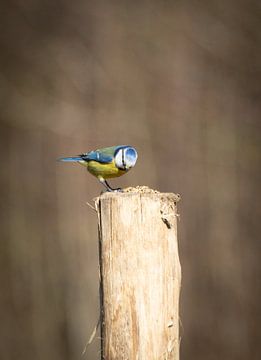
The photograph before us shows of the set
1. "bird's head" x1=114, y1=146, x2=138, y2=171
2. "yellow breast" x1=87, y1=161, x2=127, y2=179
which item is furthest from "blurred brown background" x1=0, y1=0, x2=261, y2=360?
"bird's head" x1=114, y1=146, x2=138, y2=171

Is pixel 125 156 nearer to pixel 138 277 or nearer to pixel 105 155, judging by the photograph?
pixel 105 155

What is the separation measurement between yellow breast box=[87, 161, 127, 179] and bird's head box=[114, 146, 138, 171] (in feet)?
0.19

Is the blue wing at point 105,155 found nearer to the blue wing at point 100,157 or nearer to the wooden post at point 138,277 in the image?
the blue wing at point 100,157

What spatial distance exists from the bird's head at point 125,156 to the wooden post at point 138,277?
0.89 m

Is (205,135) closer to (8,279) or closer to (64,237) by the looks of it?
(64,237)

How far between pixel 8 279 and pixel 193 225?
5.27ft

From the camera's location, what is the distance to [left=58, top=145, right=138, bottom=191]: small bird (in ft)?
9.91

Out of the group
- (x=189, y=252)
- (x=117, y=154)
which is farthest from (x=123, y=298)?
(x=189, y=252)

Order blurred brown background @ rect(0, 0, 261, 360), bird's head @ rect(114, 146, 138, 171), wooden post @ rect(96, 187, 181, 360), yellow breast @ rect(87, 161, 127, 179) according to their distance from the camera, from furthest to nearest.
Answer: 1. blurred brown background @ rect(0, 0, 261, 360)
2. yellow breast @ rect(87, 161, 127, 179)
3. bird's head @ rect(114, 146, 138, 171)
4. wooden post @ rect(96, 187, 181, 360)

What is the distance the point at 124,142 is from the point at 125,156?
228 cm

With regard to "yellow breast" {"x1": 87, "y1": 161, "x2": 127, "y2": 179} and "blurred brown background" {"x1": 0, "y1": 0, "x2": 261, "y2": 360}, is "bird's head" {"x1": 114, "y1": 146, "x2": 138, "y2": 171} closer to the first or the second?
"yellow breast" {"x1": 87, "y1": 161, "x2": 127, "y2": 179}

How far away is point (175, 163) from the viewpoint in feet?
17.5

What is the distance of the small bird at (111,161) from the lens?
3021 millimetres

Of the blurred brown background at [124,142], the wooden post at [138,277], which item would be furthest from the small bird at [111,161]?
the blurred brown background at [124,142]
